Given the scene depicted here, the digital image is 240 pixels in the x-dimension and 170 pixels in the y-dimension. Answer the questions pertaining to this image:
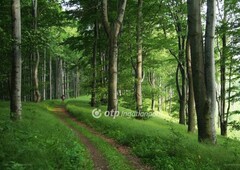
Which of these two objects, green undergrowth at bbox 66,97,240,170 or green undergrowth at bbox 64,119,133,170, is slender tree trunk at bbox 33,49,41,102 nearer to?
green undergrowth at bbox 64,119,133,170

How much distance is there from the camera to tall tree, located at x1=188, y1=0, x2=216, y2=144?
9.55 m

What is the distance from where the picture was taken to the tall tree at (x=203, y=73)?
376 inches

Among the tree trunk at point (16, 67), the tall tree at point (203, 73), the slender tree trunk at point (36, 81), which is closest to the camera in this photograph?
the tall tree at point (203, 73)

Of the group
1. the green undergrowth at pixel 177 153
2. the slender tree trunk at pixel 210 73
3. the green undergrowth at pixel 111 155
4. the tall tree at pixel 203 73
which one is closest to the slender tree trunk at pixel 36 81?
the green undergrowth at pixel 111 155

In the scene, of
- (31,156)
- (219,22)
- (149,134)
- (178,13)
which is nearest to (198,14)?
(149,134)

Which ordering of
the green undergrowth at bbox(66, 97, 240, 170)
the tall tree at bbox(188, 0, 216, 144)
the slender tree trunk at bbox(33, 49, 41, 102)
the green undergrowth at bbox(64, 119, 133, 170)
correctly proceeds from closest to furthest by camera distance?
the green undergrowth at bbox(66, 97, 240, 170), the green undergrowth at bbox(64, 119, 133, 170), the tall tree at bbox(188, 0, 216, 144), the slender tree trunk at bbox(33, 49, 41, 102)

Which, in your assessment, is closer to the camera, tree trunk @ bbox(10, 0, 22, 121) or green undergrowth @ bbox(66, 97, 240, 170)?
green undergrowth @ bbox(66, 97, 240, 170)

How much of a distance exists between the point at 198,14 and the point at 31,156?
22.9 feet

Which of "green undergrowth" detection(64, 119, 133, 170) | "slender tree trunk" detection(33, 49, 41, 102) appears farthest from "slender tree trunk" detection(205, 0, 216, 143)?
"slender tree trunk" detection(33, 49, 41, 102)

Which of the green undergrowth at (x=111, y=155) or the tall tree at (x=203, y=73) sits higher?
the tall tree at (x=203, y=73)

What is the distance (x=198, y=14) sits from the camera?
31.4ft

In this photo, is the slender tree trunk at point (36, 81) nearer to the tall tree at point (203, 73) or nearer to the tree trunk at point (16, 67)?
the tree trunk at point (16, 67)

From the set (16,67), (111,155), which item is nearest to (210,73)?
(111,155)

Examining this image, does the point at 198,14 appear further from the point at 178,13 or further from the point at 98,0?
the point at 98,0
